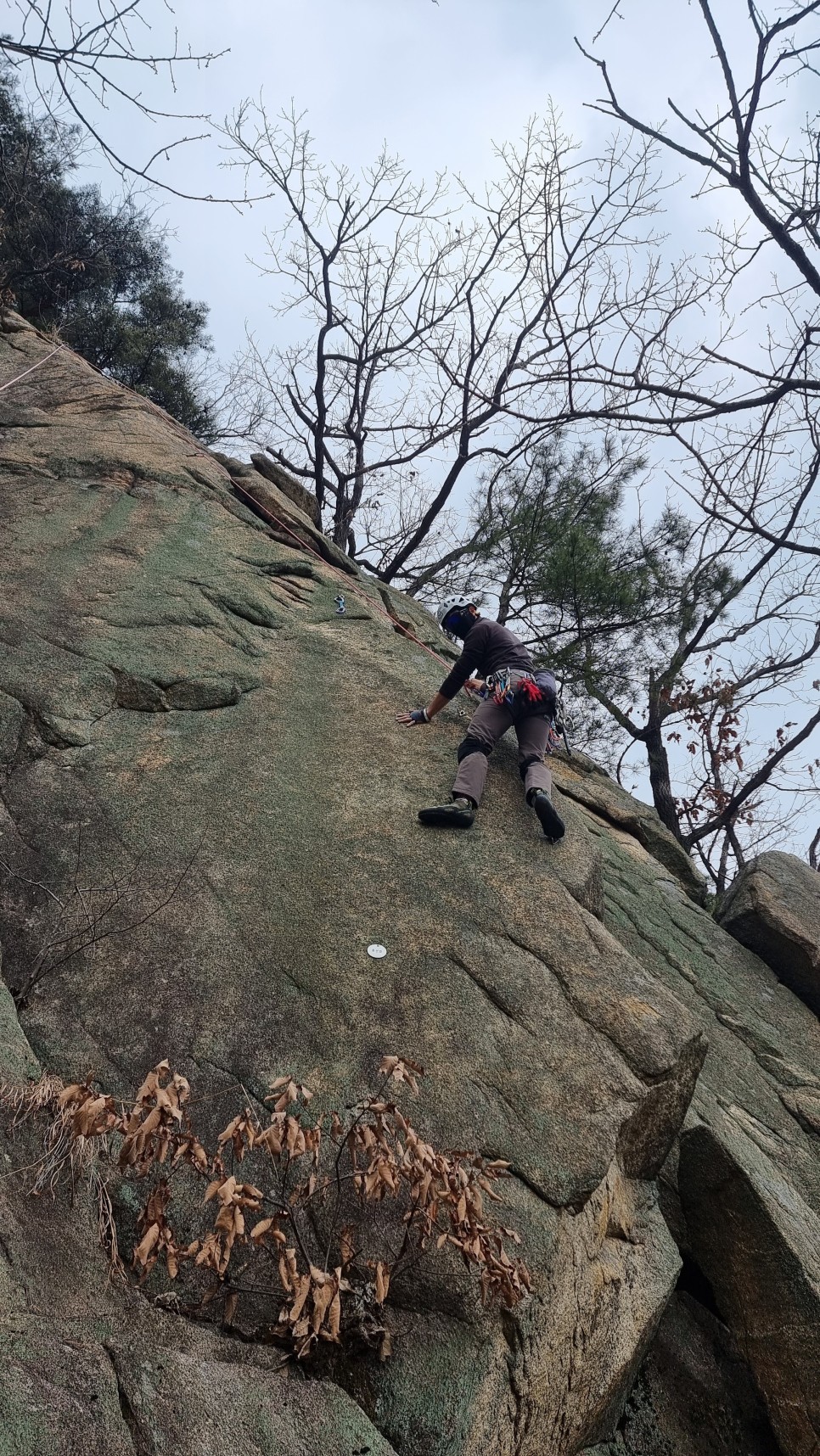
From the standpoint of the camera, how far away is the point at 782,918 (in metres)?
7.69

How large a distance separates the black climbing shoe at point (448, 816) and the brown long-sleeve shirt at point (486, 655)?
129cm

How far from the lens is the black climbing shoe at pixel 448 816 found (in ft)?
18.5

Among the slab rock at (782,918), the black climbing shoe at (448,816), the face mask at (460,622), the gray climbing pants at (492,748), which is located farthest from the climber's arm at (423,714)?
the slab rock at (782,918)

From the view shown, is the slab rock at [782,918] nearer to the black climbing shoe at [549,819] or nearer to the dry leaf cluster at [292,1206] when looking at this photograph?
the black climbing shoe at [549,819]

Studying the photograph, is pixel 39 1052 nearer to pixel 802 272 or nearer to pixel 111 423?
pixel 802 272

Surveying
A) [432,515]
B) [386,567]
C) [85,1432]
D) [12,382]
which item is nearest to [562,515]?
[432,515]

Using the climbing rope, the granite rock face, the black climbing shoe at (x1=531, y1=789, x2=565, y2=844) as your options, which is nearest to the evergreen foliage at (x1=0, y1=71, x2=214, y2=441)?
the climbing rope

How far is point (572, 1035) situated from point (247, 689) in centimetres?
344

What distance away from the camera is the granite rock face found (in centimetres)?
321

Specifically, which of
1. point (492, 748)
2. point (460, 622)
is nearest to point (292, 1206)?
point (492, 748)

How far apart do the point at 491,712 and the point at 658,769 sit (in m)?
7.48

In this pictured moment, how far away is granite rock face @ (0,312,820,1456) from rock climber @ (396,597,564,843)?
0.16 m

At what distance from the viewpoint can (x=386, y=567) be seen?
14500 millimetres

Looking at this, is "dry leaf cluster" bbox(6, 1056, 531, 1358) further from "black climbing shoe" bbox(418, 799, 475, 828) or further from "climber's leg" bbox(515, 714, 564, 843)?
"climber's leg" bbox(515, 714, 564, 843)
